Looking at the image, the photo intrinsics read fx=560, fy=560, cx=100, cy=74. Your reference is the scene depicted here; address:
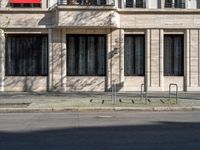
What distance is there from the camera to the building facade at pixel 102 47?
34.3m

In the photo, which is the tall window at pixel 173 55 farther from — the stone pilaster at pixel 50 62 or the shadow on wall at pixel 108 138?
the shadow on wall at pixel 108 138

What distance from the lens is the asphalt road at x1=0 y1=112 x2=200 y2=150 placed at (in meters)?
12.2

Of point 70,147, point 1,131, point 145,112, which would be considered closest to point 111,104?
point 145,112

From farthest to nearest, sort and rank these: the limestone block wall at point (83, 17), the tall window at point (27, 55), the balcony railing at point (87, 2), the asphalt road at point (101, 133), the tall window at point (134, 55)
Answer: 1. the tall window at point (134, 55)
2. the tall window at point (27, 55)
3. the balcony railing at point (87, 2)
4. the limestone block wall at point (83, 17)
5. the asphalt road at point (101, 133)

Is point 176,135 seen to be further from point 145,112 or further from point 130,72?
point 130,72

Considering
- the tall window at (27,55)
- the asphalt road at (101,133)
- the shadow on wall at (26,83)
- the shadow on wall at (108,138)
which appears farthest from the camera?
the tall window at (27,55)

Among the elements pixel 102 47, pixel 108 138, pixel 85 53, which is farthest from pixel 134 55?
pixel 108 138

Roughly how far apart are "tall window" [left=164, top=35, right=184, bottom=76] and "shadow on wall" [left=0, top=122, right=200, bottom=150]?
1912 cm

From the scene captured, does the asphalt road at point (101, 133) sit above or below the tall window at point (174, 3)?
below

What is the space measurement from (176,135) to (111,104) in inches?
426

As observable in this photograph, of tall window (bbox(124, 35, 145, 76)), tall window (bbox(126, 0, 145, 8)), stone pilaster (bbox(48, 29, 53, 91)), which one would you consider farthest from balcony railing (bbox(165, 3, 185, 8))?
stone pilaster (bbox(48, 29, 53, 91))

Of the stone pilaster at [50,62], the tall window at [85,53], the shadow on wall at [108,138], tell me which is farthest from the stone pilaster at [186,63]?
the shadow on wall at [108,138]

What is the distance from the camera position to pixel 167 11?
3438cm

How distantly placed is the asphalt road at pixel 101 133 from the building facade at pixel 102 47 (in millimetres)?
14436
